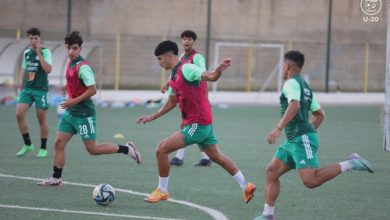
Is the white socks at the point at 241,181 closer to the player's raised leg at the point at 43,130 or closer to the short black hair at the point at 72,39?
the short black hair at the point at 72,39

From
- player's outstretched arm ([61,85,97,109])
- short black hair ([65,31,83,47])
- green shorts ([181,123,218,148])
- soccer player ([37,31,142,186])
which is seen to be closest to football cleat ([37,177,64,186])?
soccer player ([37,31,142,186])

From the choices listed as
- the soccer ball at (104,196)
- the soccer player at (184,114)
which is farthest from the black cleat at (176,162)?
the soccer ball at (104,196)

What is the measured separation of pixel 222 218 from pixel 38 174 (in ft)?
13.2

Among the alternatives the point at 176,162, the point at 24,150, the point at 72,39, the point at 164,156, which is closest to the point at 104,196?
the point at 164,156

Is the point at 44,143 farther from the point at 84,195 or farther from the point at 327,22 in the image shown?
the point at 327,22

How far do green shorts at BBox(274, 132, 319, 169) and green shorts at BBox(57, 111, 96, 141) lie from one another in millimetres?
3265

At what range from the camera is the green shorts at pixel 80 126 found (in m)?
11.3

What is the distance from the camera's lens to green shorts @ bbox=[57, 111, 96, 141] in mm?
11297

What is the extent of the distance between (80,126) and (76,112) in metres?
0.20

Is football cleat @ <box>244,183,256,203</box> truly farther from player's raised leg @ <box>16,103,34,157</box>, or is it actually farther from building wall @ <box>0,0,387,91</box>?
building wall @ <box>0,0,387,91</box>

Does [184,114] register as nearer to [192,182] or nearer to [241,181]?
[241,181]

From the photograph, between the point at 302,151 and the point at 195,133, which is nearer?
the point at 302,151

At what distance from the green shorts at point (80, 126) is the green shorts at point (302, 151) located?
10.7 feet

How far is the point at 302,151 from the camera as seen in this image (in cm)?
881
